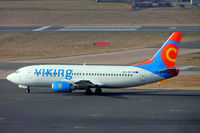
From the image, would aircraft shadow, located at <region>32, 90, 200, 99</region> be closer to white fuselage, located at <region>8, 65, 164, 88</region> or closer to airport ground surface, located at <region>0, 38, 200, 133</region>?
airport ground surface, located at <region>0, 38, 200, 133</region>

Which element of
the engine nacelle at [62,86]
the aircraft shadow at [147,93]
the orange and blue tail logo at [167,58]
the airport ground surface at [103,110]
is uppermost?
the orange and blue tail logo at [167,58]

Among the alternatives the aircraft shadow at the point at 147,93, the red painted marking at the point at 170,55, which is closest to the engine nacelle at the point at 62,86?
the aircraft shadow at the point at 147,93

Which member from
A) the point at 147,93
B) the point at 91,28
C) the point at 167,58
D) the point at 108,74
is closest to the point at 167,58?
the point at 167,58

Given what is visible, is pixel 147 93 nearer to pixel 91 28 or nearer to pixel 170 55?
pixel 170 55

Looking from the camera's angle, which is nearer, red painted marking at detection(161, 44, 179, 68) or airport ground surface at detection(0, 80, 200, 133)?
airport ground surface at detection(0, 80, 200, 133)

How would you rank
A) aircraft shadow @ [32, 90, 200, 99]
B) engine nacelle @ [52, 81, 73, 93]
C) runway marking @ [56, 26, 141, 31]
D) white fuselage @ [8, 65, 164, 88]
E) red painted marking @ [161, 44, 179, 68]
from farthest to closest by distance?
runway marking @ [56, 26, 141, 31]
aircraft shadow @ [32, 90, 200, 99]
red painted marking @ [161, 44, 179, 68]
white fuselage @ [8, 65, 164, 88]
engine nacelle @ [52, 81, 73, 93]

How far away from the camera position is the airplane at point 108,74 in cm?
4600

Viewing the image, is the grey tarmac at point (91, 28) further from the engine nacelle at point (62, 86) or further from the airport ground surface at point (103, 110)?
the engine nacelle at point (62, 86)

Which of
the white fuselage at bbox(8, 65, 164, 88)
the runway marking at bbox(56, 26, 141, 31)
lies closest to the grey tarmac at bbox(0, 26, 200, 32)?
the runway marking at bbox(56, 26, 141, 31)

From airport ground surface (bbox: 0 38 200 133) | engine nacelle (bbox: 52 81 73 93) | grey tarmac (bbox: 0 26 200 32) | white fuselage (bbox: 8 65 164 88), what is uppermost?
grey tarmac (bbox: 0 26 200 32)

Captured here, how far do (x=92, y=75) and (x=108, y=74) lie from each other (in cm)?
202

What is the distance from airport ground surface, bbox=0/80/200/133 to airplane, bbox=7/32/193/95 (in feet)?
4.69

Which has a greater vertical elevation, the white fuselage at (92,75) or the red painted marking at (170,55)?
the red painted marking at (170,55)

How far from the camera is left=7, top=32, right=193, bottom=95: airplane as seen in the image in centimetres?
4600
